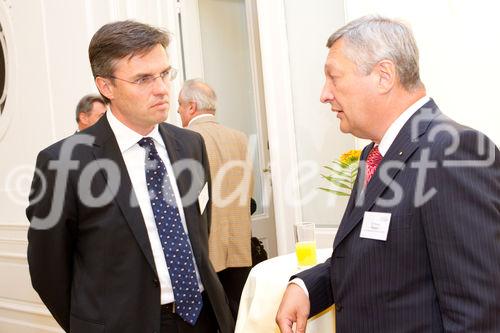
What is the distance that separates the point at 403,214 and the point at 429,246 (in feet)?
0.30

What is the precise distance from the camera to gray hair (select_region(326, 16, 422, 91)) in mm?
1308

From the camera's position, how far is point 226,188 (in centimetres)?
343

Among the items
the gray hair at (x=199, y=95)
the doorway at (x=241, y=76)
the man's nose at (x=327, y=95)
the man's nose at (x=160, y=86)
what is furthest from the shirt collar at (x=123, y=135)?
the doorway at (x=241, y=76)

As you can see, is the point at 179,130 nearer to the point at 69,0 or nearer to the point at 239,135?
the point at 239,135

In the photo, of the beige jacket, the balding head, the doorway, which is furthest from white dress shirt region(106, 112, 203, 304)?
the doorway

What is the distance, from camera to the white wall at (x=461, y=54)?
2.53 meters

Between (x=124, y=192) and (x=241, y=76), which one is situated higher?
(x=241, y=76)

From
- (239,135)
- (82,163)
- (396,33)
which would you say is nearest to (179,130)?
(82,163)

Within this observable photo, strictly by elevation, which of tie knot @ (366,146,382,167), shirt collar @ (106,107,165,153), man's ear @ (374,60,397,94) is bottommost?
tie knot @ (366,146,382,167)

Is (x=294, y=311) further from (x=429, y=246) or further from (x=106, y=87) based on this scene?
(x=106, y=87)

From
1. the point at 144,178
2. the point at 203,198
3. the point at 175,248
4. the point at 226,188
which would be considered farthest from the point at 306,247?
the point at 226,188

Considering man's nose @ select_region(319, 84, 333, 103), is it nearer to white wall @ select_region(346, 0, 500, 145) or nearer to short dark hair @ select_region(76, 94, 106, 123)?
white wall @ select_region(346, 0, 500, 145)

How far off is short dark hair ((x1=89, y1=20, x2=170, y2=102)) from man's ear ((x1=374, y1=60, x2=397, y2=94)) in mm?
751

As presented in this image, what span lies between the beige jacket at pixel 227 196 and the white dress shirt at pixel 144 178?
5.16ft
